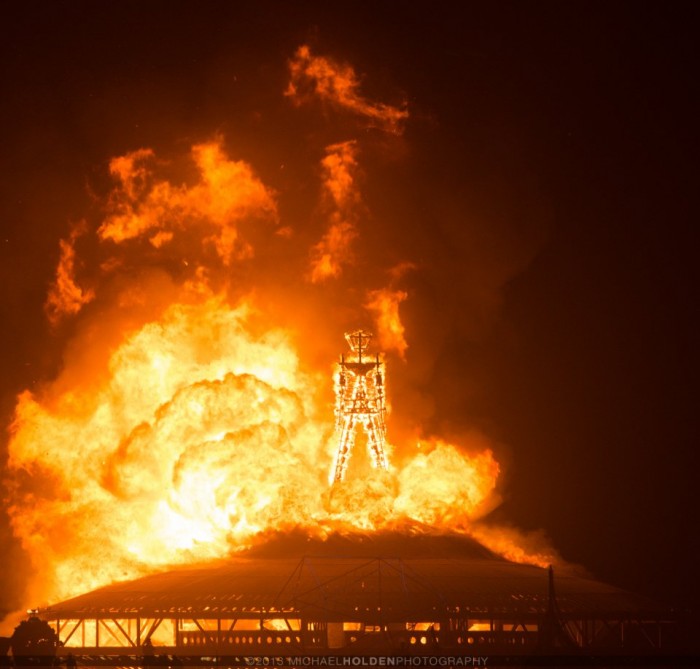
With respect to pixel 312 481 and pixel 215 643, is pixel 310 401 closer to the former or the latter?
pixel 312 481

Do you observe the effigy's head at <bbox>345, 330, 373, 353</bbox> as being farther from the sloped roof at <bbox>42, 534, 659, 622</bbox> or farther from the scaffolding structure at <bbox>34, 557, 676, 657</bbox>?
the scaffolding structure at <bbox>34, 557, 676, 657</bbox>

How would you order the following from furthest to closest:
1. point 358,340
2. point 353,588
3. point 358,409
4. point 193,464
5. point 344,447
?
point 358,340
point 344,447
point 358,409
point 193,464
point 353,588

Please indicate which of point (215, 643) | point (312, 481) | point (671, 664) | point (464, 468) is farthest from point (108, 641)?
point (671, 664)

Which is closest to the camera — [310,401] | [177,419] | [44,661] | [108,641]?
[44,661]

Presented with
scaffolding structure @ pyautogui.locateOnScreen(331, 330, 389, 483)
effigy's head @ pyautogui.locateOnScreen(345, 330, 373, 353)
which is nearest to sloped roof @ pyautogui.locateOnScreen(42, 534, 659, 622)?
scaffolding structure @ pyautogui.locateOnScreen(331, 330, 389, 483)

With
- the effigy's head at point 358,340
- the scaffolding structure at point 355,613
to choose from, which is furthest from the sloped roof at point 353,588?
the effigy's head at point 358,340

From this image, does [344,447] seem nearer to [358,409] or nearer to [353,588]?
[358,409]

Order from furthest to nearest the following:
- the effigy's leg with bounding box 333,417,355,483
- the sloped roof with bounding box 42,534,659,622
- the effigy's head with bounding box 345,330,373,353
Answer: the effigy's head with bounding box 345,330,373,353 < the effigy's leg with bounding box 333,417,355,483 < the sloped roof with bounding box 42,534,659,622

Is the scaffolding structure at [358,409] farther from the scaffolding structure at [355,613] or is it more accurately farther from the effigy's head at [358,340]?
the scaffolding structure at [355,613]

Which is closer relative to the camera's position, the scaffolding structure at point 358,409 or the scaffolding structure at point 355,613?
the scaffolding structure at point 355,613

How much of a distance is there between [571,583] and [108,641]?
3328 cm

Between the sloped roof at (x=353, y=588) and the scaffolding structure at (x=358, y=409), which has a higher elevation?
the scaffolding structure at (x=358, y=409)

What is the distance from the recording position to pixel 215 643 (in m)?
115

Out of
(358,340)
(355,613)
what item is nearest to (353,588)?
(355,613)
